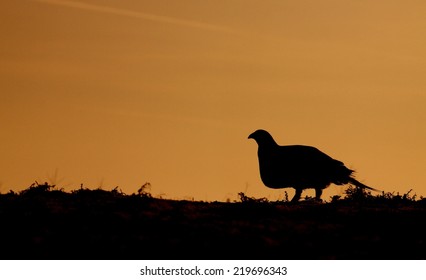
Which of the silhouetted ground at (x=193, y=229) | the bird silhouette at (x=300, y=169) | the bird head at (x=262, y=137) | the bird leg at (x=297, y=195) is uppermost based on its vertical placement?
the bird head at (x=262, y=137)

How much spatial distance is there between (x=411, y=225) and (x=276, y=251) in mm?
2695

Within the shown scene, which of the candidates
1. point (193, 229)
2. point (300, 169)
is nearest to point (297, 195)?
point (300, 169)

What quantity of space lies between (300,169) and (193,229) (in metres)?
5.97

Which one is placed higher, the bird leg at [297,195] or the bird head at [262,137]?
the bird head at [262,137]

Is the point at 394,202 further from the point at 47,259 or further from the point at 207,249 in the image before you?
the point at 47,259

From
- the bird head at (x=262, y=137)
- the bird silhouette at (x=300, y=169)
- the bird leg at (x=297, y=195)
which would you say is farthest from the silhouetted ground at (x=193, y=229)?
the bird head at (x=262, y=137)

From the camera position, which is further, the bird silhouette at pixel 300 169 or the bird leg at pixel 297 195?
the bird silhouette at pixel 300 169

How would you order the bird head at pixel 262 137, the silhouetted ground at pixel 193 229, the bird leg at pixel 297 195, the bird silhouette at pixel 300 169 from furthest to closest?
the bird head at pixel 262 137
the bird silhouette at pixel 300 169
the bird leg at pixel 297 195
the silhouetted ground at pixel 193 229

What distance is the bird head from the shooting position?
1889 centimetres

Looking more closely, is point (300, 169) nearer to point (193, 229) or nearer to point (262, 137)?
point (262, 137)

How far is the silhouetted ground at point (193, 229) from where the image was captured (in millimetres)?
11742

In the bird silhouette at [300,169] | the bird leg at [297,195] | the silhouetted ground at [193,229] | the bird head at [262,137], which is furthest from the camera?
the bird head at [262,137]

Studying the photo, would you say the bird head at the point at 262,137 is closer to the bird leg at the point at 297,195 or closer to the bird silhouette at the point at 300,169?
the bird silhouette at the point at 300,169

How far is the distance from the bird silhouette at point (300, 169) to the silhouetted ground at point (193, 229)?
2.87 m
